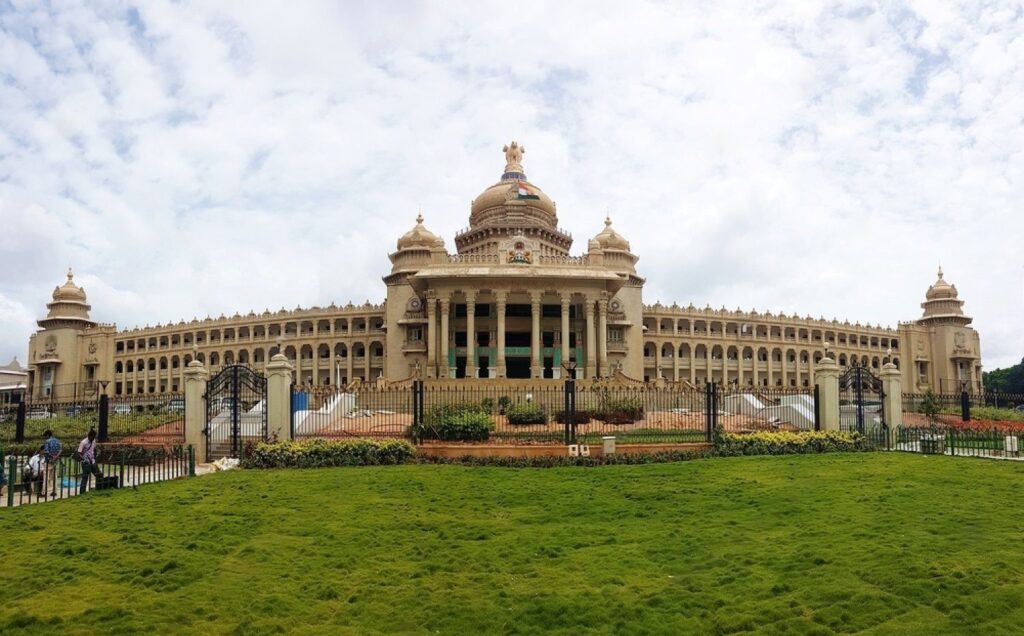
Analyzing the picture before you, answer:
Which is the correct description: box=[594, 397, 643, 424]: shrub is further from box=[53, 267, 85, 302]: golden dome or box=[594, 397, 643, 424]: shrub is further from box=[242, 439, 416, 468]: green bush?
box=[53, 267, 85, 302]: golden dome

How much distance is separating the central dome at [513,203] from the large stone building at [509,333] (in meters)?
0.13

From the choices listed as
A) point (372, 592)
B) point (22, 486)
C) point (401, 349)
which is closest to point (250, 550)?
point (372, 592)

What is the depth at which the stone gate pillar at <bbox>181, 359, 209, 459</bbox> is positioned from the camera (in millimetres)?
21141

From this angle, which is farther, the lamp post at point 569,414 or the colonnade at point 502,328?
the colonnade at point 502,328

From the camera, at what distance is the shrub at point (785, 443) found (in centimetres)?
2078

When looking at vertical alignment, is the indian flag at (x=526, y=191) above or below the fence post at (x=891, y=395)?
above

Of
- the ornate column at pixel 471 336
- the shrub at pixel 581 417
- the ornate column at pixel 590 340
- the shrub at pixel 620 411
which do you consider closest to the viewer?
the shrub at pixel 581 417

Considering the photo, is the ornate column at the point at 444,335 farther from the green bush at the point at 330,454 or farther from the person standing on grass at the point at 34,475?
the person standing on grass at the point at 34,475

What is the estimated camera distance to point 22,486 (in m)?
15.0

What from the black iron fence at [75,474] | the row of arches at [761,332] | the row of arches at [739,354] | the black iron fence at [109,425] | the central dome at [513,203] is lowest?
the black iron fence at [75,474]

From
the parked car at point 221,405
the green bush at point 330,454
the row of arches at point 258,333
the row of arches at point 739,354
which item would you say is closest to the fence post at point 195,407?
the green bush at point 330,454

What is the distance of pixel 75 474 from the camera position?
52.9 ft

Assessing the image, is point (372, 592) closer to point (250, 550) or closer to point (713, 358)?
point (250, 550)

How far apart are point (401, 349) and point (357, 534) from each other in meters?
42.0
